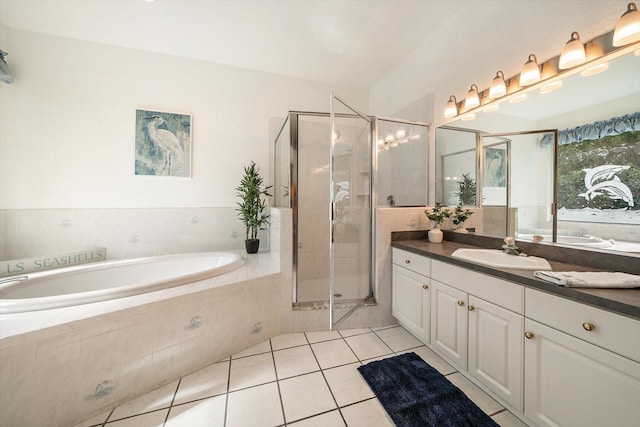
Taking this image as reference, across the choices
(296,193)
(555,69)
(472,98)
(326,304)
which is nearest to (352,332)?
(326,304)

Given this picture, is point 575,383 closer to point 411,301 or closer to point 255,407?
point 411,301

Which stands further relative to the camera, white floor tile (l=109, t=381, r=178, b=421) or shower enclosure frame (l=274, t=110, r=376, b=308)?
shower enclosure frame (l=274, t=110, r=376, b=308)

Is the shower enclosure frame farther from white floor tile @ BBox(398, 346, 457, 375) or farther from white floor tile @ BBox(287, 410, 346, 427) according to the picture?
white floor tile @ BBox(287, 410, 346, 427)

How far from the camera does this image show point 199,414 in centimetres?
123

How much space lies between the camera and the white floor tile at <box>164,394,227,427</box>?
3.84 feet

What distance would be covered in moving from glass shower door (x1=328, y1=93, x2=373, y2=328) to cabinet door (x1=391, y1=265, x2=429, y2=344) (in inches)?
10.2

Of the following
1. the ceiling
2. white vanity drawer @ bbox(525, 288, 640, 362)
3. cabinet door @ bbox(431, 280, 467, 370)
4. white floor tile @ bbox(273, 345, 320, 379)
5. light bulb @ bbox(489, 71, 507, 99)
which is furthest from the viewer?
the ceiling

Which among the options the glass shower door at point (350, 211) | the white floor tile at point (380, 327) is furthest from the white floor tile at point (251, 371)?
the white floor tile at point (380, 327)

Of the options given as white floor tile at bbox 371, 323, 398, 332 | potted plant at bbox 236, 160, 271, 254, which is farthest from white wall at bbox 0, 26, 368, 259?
white floor tile at bbox 371, 323, 398, 332

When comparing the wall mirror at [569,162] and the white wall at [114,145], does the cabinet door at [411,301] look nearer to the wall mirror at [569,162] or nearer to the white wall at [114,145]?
the wall mirror at [569,162]

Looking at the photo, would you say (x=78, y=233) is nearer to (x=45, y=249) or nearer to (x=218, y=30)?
(x=45, y=249)

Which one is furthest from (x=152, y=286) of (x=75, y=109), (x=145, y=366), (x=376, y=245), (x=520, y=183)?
(x=520, y=183)

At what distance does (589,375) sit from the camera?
34.2 inches

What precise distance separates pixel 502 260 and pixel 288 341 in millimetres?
1703
